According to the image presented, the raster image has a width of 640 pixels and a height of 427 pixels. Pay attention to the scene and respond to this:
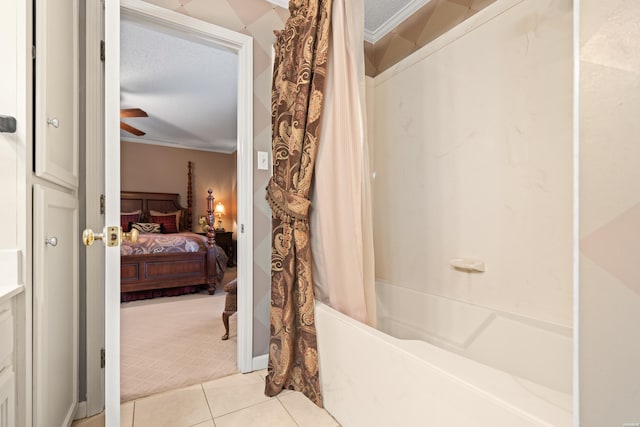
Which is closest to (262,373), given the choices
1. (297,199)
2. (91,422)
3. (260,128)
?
(91,422)

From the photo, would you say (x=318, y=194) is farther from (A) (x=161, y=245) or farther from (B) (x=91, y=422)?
(A) (x=161, y=245)

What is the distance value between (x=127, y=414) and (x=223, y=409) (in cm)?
45

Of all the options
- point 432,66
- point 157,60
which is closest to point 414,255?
point 432,66

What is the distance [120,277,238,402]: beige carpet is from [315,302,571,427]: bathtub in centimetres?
89

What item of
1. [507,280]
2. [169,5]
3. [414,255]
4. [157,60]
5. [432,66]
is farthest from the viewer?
[157,60]

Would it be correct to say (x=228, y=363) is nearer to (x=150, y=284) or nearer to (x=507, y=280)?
(x=507, y=280)

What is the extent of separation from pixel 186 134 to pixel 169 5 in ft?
13.1

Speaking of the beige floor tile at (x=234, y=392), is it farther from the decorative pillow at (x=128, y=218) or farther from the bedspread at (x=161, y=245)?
the decorative pillow at (x=128, y=218)

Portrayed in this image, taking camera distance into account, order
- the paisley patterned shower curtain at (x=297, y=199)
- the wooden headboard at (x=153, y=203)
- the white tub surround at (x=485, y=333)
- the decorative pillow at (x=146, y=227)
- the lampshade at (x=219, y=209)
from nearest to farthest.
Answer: the white tub surround at (x=485, y=333)
the paisley patterned shower curtain at (x=297, y=199)
the decorative pillow at (x=146, y=227)
the wooden headboard at (x=153, y=203)
the lampshade at (x=219, y=209)

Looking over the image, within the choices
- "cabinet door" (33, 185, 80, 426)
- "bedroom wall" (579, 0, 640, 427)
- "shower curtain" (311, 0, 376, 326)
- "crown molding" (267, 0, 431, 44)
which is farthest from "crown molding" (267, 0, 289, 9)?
"bedroom wall" (579, 0, 640, 427)

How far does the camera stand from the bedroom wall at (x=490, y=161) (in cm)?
133

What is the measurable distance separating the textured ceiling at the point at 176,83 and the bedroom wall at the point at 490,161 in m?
1.44

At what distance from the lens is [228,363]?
1.93m

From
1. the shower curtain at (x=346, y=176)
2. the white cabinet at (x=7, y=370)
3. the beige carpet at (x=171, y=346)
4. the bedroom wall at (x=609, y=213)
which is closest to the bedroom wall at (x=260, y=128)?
the beige carpet at (x=171, y=346)
